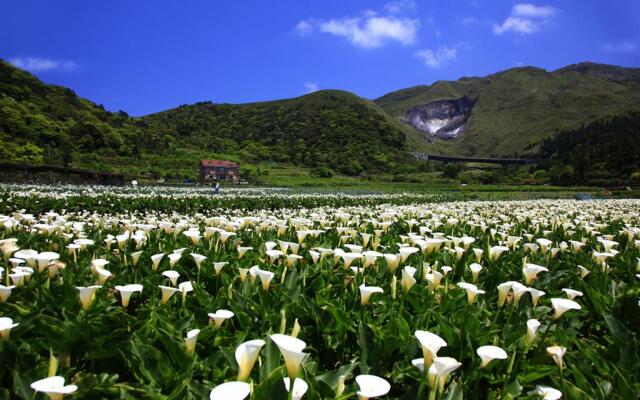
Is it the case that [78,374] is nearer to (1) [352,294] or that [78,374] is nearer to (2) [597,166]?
(1) [352,294]

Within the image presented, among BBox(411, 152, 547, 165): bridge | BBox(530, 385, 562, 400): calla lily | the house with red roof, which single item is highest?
BBox(411, 152, 547, 165): bridge

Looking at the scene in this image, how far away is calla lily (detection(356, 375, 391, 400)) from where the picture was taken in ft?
4.40

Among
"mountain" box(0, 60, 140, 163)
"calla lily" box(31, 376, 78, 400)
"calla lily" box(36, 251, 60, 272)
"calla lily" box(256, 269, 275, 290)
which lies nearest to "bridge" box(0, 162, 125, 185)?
"mountain" box(0, 60, 140, 163)

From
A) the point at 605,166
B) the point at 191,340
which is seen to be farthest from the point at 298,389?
the point at 605,166

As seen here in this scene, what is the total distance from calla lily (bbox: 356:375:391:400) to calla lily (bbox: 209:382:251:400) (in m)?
0.42

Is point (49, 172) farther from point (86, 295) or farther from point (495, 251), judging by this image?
point (495, 251)

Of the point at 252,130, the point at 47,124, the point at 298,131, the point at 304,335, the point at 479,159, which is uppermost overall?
the point at 252,130

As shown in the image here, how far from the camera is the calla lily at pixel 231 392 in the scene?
1187 millimetres

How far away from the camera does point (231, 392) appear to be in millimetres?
1217

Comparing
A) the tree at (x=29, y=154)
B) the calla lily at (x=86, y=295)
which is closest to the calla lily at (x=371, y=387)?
the calla lily at (x=86, y=295)

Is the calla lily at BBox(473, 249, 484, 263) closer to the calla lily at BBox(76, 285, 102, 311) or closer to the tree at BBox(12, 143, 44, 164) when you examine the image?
the calla lily at BBox(76, 285, 102, 311)

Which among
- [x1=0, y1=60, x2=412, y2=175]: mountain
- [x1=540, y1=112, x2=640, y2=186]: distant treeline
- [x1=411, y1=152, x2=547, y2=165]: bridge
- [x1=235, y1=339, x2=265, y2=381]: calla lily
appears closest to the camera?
[x1=235, y1=339, x2=265, y2=381]: calla lily

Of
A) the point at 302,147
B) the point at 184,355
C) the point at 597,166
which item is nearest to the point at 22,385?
the point at 184,355

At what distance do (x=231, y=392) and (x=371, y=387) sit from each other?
1.68ft
